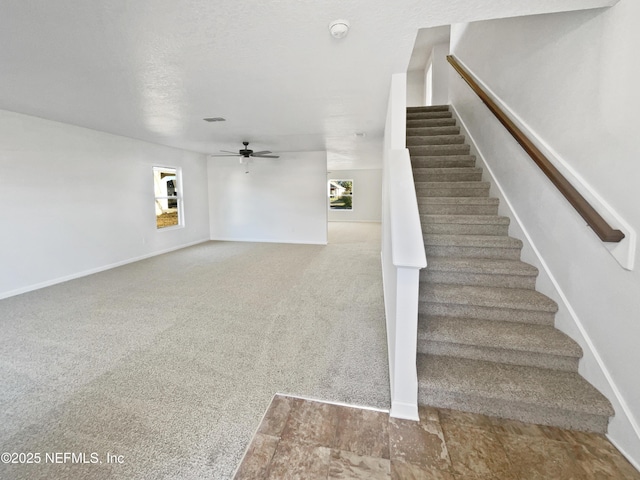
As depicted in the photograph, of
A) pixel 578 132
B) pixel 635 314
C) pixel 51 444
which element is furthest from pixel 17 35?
pixel 635 314

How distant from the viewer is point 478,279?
88.4 inches

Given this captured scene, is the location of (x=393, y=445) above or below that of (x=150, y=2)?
below

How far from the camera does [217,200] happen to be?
753cm

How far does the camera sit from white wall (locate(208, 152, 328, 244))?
6.98 m

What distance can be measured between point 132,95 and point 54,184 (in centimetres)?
226

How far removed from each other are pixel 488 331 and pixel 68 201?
5.59 meters

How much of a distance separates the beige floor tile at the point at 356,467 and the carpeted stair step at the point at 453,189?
7.97 feet

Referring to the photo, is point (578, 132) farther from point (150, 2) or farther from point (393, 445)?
point (150, 2)

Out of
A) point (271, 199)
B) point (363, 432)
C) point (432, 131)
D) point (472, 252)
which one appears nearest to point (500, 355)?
point (472, 252)

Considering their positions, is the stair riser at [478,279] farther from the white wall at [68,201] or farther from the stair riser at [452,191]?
the white wall at [68,201]

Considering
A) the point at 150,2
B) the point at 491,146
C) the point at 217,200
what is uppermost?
the point at 150,2

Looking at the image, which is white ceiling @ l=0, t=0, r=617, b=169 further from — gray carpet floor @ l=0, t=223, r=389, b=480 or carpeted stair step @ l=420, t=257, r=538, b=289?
gray carpet floor @ l=0, t=223, r=389, b=480

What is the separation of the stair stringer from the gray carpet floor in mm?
1174

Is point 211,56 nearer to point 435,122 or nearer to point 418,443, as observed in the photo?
point 418,443
